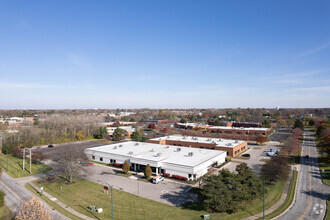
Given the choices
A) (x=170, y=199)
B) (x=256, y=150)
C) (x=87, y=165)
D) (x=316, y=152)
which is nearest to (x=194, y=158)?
(x=170, y=199)

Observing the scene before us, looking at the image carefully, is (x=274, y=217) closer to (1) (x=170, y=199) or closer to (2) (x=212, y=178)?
(2) (x=212, y=178)

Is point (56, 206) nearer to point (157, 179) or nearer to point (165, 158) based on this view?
point (157, 179)

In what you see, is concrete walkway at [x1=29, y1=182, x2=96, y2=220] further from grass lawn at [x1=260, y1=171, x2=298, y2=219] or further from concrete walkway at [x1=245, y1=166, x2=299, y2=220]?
grass lawn at [x1=260, y1=171, x2=298, y2=219]

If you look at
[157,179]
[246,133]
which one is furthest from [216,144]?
[246,133]

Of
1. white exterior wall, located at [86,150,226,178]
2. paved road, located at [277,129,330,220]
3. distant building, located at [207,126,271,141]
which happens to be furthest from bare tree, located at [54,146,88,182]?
distant building, located at [207,126,271,141]

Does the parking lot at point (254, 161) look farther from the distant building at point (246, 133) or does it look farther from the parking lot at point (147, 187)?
the parking lot at point (147, 187)

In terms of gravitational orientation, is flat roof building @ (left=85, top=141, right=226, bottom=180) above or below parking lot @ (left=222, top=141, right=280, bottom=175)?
above
